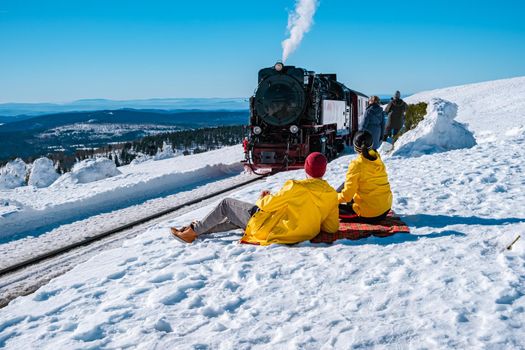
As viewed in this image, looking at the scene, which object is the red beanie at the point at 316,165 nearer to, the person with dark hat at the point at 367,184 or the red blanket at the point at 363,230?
the person with dark hat at the point at 367,184

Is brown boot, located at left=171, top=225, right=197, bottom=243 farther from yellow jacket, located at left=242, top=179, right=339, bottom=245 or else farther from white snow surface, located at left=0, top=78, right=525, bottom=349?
yellow jacket, located at left=242, top=179, right=339, bottom=245

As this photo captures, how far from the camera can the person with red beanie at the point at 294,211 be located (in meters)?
5.52

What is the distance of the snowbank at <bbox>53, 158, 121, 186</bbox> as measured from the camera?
17.1 meters

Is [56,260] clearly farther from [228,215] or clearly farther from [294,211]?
[294,211]

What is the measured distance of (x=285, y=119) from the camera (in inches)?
568

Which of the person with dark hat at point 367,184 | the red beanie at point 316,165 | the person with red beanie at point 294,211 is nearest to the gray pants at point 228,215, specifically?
the person with red beanie at point 294,211

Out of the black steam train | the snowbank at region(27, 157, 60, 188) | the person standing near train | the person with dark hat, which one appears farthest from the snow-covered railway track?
the snowbank at region(27, 157, 60, 188)

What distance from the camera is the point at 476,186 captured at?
814 cm

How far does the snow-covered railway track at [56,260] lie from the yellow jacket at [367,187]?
4086mm

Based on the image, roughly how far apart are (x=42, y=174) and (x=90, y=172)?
10.1m

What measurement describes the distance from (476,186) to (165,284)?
19.6 ft

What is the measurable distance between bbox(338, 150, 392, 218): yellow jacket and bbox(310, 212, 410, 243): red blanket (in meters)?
0.20

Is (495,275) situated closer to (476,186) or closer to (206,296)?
(206,296)

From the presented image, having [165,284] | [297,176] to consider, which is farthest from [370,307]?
[297,176]
